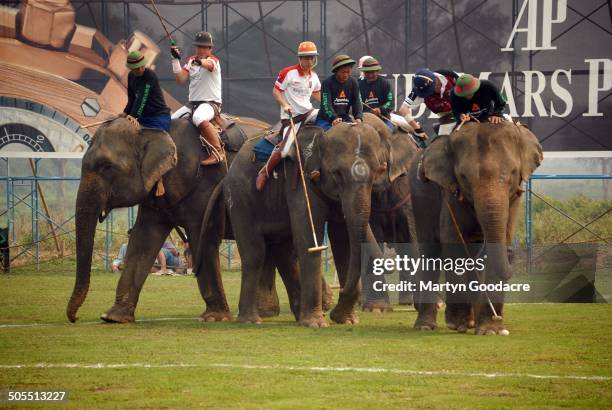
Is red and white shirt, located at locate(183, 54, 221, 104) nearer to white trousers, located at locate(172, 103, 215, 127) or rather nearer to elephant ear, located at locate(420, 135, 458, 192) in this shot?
white trousers, located at locate(172, 103, 215, 127)

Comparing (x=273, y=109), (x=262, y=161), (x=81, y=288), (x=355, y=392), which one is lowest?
(x=355, y=392)

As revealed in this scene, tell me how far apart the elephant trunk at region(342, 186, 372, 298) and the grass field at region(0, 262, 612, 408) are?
749 mm

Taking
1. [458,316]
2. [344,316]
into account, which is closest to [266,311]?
[344,316]

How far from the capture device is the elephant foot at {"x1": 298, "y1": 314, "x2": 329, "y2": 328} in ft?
57.4

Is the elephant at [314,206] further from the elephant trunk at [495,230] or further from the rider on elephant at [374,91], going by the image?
the elephant trunk at [495,230]

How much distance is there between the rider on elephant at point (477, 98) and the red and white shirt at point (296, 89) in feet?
9.27

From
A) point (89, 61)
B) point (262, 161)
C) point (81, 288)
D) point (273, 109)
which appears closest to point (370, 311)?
point (262, 161)

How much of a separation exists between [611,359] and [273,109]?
64.8 feet

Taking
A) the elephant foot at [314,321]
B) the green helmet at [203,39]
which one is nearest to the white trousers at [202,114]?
the green helmet at [203,39]

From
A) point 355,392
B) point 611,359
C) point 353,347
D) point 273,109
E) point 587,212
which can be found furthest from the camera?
point 587,212

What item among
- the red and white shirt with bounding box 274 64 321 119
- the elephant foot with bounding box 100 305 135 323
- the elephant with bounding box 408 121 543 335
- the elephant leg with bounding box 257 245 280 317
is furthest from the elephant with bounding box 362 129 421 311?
the elephant foot with bounding box 100 305 135 323

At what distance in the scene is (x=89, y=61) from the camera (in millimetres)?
33375

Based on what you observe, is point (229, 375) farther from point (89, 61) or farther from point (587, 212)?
point (587, 212)

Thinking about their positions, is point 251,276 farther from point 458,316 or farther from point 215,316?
point 458,316
